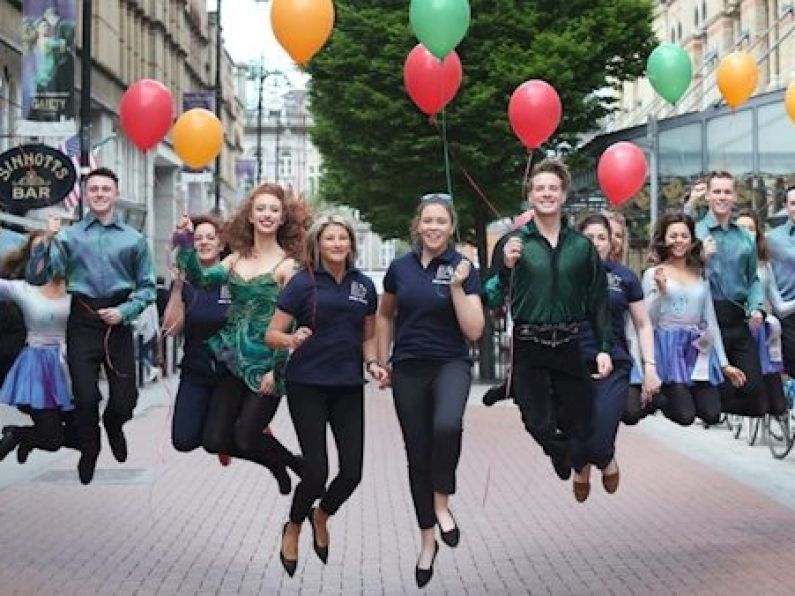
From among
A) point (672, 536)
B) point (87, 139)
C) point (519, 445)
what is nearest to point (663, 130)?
point (87, 139)

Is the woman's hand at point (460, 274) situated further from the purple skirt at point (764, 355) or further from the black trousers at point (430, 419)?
the purple skirt at point (764, 355)

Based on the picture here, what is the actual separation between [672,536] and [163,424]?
1276 centimetres

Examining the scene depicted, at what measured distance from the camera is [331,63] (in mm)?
32469

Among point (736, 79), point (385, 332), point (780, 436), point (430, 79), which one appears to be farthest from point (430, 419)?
point (736, 79)

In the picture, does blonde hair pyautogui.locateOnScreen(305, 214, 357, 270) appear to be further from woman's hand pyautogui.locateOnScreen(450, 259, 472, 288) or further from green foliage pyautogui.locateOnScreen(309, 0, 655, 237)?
green foliage pyautogui.locateOnScreen(309, 0, 655, 237)

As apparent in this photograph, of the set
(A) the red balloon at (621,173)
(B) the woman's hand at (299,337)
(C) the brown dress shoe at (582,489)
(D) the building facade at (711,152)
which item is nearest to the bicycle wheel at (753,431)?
(A) the red balloon at (621,173)

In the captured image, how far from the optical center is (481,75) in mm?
32500

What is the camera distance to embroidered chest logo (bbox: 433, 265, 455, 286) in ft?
27.4

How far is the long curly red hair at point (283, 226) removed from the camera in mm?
9141

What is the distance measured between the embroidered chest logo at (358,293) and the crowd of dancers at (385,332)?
0.01 metres

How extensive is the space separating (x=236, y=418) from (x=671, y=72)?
901 centimetres

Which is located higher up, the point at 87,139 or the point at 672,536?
the point at 87,139

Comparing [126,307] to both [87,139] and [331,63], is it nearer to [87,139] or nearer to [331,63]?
[87,139]

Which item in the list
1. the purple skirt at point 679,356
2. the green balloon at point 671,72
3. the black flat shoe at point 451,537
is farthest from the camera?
the green balloon at point 671,72
